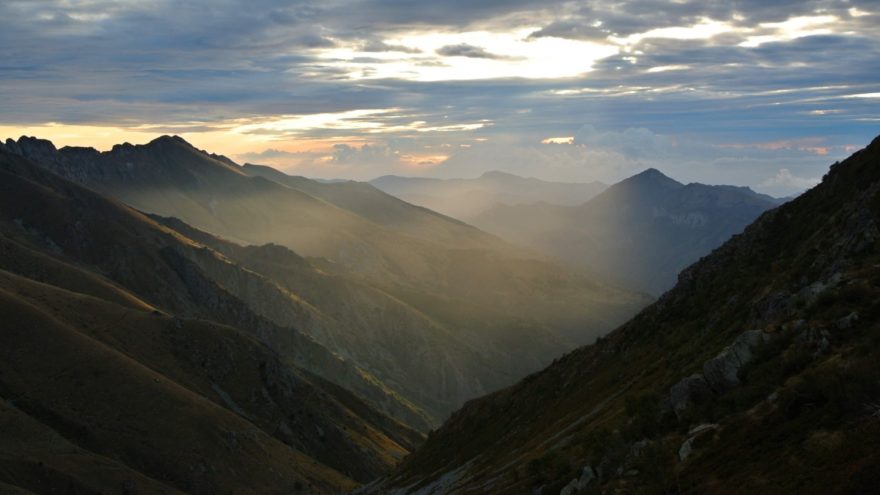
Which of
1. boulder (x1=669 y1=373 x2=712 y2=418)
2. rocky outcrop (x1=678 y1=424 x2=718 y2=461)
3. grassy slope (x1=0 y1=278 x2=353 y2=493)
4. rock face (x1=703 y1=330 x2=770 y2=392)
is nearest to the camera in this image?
rocky outcrop (x1=678 y1=424 x2=718 y2=461)

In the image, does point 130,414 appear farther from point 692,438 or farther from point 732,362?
point 692,438

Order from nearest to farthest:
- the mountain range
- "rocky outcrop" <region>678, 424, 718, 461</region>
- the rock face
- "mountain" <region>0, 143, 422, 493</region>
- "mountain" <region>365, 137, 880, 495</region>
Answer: "mountain" <region>365, 137, 880, 495</region> → the mountain range → "rocky outcrop" <region>678, 424, 718, 461</region> → the rock face → "mountain" <region>0, 143, 422, 493</region>

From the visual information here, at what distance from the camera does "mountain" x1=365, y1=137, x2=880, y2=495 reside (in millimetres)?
23000

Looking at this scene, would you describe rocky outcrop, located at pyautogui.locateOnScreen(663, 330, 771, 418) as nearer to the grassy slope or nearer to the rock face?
the rock face

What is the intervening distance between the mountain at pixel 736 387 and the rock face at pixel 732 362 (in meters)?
0.07

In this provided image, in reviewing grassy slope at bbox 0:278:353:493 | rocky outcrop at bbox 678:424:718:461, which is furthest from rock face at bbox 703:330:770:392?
grassy slope at bbox 0:278:353:493

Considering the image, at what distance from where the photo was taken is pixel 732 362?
3197cm

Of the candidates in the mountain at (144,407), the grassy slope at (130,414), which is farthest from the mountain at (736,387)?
the grassy slope at (130,414)

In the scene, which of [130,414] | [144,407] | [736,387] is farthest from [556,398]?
[144,407]

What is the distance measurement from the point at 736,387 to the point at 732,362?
1.63 m

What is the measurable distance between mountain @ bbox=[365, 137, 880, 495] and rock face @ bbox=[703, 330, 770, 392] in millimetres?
67

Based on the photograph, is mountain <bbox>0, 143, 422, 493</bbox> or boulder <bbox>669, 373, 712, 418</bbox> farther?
mountain <bbox>0, 143, 422, 493</bbox>

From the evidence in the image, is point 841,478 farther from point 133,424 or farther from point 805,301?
point 133,424

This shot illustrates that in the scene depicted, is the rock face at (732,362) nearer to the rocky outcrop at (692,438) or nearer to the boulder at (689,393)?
the boulder at (689,393)
